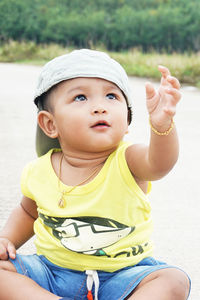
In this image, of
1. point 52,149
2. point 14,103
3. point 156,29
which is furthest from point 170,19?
point 52,149

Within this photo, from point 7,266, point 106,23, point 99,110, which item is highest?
point 99,110

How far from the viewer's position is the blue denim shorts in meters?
1.68

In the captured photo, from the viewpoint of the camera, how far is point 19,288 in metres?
1.69

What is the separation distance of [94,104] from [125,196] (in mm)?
326

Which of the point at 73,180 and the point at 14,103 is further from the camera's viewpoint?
the point at 14,103

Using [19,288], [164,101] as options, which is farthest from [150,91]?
[19,288]

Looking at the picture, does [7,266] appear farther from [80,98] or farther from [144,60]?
[144,60]

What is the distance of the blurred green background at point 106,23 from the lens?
29.9m

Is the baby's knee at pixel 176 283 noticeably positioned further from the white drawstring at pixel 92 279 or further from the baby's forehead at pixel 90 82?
the baby's forehead at pixel 90 82

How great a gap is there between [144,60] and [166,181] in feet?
34.4

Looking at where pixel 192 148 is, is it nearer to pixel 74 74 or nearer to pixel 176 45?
pixel 74 74

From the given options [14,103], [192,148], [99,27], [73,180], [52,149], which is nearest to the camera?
[73,180]

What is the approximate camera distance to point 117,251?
1.73 metres

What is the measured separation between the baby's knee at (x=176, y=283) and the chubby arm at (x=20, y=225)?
658 mm
